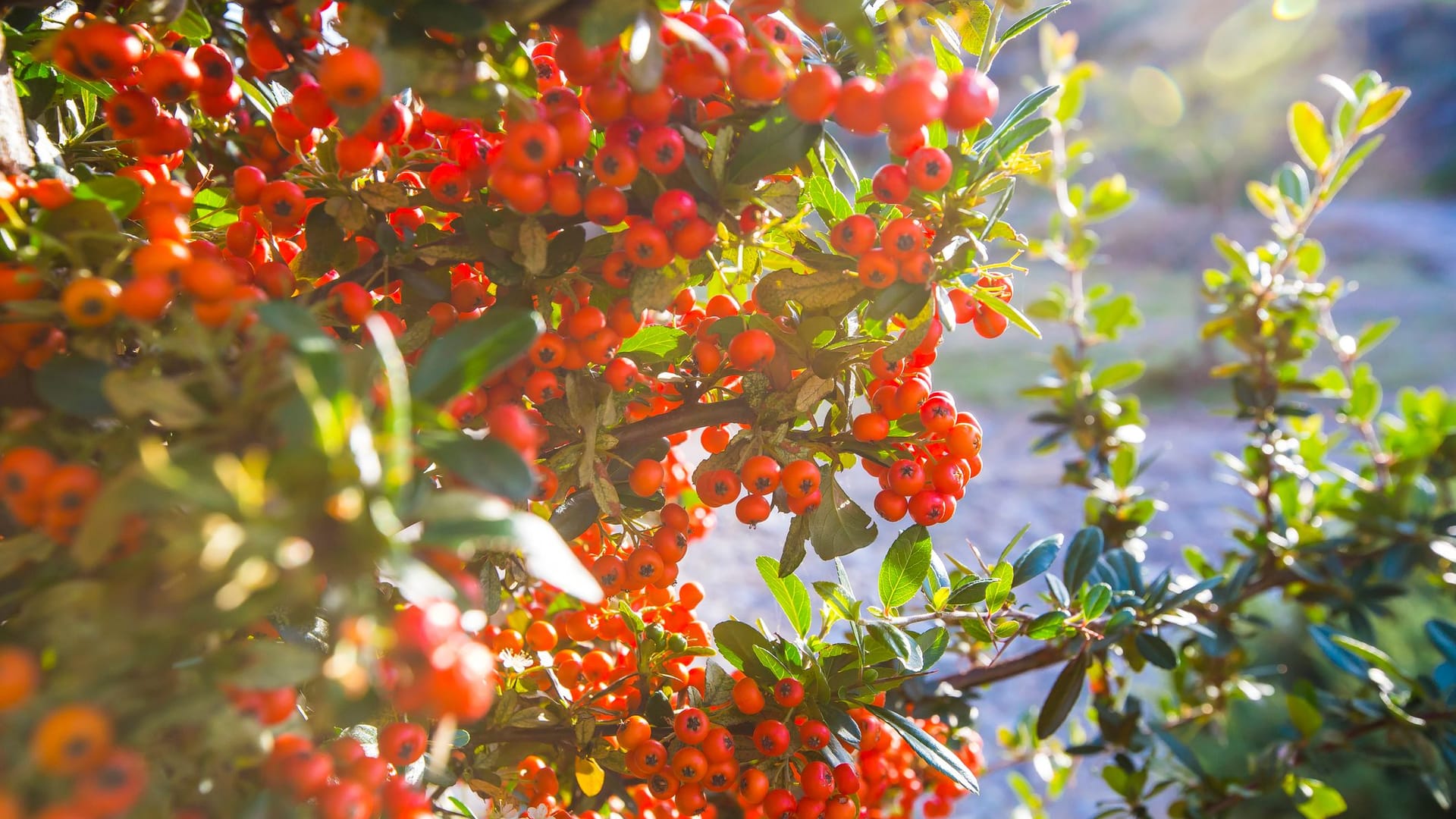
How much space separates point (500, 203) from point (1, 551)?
1.28ft

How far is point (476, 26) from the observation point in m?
0.52

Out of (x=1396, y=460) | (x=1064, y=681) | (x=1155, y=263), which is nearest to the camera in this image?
(x=1064, y=681)

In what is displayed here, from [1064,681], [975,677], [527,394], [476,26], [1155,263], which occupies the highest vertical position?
[476,26]

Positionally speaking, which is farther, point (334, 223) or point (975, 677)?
point (975, 677)

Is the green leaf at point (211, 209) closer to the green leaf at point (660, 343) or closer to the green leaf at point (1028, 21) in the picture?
the green leaf at point (660, 343)

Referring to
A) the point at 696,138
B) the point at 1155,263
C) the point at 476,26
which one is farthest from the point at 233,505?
the point at 1155,263

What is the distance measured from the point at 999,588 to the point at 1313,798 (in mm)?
825

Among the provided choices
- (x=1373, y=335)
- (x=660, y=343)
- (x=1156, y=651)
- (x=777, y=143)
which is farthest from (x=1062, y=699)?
(x=1373, y=335)

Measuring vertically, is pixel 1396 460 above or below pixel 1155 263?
above

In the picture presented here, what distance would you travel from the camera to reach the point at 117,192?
570mm

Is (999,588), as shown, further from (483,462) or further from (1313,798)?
(1313,798)

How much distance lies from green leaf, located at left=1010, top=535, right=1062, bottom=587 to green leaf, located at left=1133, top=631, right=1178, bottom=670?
0.24 meters

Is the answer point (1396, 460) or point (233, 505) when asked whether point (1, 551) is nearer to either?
point (233, 505)

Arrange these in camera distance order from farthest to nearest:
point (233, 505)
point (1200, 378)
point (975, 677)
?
point (1200, 378) → point (975, 677) → point (233, 505)
